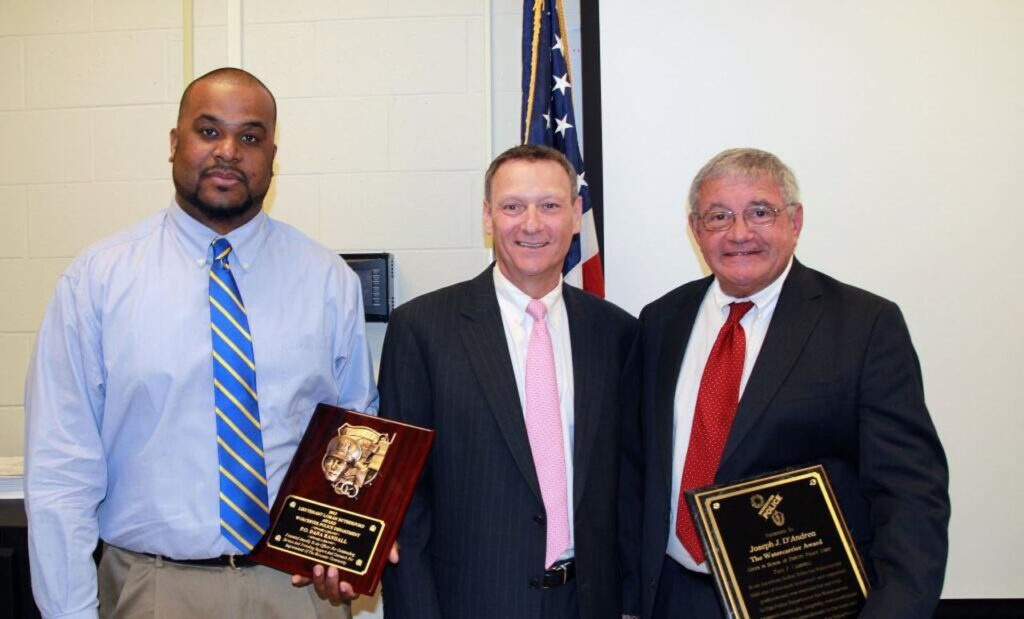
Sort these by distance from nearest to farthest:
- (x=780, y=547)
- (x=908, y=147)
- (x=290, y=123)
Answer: (x=780, y=547)
(x=908, y=147)
(x=290, y=123)

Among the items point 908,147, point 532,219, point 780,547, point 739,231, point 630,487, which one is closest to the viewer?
point 780,547

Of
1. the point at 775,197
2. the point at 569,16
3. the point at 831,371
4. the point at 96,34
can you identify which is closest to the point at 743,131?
the point at 569,16

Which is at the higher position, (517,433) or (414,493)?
(517,433)

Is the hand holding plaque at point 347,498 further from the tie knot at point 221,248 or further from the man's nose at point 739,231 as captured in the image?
the man's nose at point 739,231

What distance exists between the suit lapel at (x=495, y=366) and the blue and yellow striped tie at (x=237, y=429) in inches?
21.9

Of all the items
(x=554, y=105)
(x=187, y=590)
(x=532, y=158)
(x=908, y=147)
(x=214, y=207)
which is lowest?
(x=187, y=590)

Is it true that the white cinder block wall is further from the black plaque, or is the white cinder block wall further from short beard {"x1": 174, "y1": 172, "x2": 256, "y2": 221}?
the black plaque

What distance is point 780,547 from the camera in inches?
66.3

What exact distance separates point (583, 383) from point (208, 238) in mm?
1049

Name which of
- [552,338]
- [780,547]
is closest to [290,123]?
[552,338]

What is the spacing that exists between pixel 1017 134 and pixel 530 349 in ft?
7.38

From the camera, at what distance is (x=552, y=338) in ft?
6.92

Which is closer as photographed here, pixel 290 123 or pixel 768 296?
pixel 768 296

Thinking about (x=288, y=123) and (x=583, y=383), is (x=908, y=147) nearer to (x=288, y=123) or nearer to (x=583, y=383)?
(x=583, y=383)
